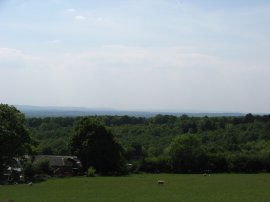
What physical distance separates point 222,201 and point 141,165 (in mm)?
53435

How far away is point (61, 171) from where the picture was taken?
3145 inches

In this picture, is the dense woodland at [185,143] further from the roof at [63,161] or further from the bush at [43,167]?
the bush at [43,167]

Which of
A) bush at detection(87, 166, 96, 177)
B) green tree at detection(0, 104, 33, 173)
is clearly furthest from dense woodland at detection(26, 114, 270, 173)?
green tree at detection(0, 104, 33, 173)

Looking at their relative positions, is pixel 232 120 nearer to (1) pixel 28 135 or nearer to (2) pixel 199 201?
(1) pixel 28 135

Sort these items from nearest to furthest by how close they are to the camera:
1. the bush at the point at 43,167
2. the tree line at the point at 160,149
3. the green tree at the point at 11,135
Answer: the green tree at the point at 11,135 < the bush at the point at 43,167 < the tree line at the point at 160,149

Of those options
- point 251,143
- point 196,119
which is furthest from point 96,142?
point 196,119

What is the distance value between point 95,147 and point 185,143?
21.4 metres

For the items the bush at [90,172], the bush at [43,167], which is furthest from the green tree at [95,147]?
the bush at [43,167]

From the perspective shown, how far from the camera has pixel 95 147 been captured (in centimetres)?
7531

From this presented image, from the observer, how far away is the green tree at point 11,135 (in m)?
58.5

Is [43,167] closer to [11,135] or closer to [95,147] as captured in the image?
[95,147]

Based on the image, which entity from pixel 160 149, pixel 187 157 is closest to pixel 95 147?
pixel 187 157

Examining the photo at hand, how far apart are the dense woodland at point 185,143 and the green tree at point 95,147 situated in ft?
6.74

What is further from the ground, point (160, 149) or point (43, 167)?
point (160, 149)
